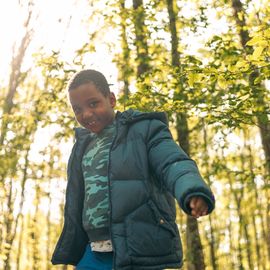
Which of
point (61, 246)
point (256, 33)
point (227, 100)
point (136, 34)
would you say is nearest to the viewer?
point (61, 246)

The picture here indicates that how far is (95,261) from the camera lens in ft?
8.67

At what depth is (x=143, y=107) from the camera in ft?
20.8

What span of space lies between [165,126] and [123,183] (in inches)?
17.7

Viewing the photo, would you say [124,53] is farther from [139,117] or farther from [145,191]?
[145,191]

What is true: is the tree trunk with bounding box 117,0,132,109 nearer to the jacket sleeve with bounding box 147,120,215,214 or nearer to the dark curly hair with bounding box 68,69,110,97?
the dark curly hair with bounding box 68,69,110,97

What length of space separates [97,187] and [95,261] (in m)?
0.46

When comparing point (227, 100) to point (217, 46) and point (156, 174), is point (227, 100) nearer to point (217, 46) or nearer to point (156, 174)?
point (217, 46)

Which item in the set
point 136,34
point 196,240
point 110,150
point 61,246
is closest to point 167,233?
point 110,150

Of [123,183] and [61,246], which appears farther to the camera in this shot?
[61,246]

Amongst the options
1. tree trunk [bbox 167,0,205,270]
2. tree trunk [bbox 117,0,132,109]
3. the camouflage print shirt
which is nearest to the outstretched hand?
the camouflage print shirt

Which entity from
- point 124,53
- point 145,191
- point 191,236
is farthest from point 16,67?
point 145,191

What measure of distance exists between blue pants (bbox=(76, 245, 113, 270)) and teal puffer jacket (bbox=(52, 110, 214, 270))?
270 millimetres

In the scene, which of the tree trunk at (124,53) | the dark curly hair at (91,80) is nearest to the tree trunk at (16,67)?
the tree trunk at (124,53)

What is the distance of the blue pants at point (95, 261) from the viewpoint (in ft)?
8.42
